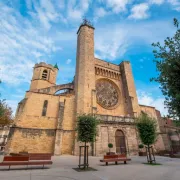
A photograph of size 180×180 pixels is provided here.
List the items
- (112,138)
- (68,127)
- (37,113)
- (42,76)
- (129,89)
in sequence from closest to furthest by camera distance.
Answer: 1. (112,138)
2. (37,113)
3. (68,127)
4. (129,89)
5. (42,76)

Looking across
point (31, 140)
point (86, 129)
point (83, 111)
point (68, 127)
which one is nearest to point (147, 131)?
point (86, 129)

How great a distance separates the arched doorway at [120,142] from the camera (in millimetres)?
15807

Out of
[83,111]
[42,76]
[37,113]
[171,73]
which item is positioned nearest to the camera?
[171,73]

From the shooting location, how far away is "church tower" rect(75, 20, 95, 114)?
1817 cm

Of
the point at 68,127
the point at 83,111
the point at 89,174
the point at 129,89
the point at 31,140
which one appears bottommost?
the point at 89,174

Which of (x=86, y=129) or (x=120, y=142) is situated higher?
(x=86, y=129)

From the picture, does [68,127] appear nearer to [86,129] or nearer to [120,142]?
[120,142]

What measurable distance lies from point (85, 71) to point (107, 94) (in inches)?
240

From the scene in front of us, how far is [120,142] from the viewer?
53.4 ft

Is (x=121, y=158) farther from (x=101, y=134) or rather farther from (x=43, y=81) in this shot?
(x=43, y=81)

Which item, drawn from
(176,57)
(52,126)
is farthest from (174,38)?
(52,126)

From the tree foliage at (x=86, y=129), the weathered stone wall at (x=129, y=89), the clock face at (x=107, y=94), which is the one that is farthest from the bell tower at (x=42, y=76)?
the tree foliage at (x=86, y=129)

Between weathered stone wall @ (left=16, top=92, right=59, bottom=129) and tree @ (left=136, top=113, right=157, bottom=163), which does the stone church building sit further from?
tree @ (left=136, top=113, right=157, bottom=163)

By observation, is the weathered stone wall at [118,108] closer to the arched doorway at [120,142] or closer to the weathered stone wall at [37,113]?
the arched doorway at [120,142]
